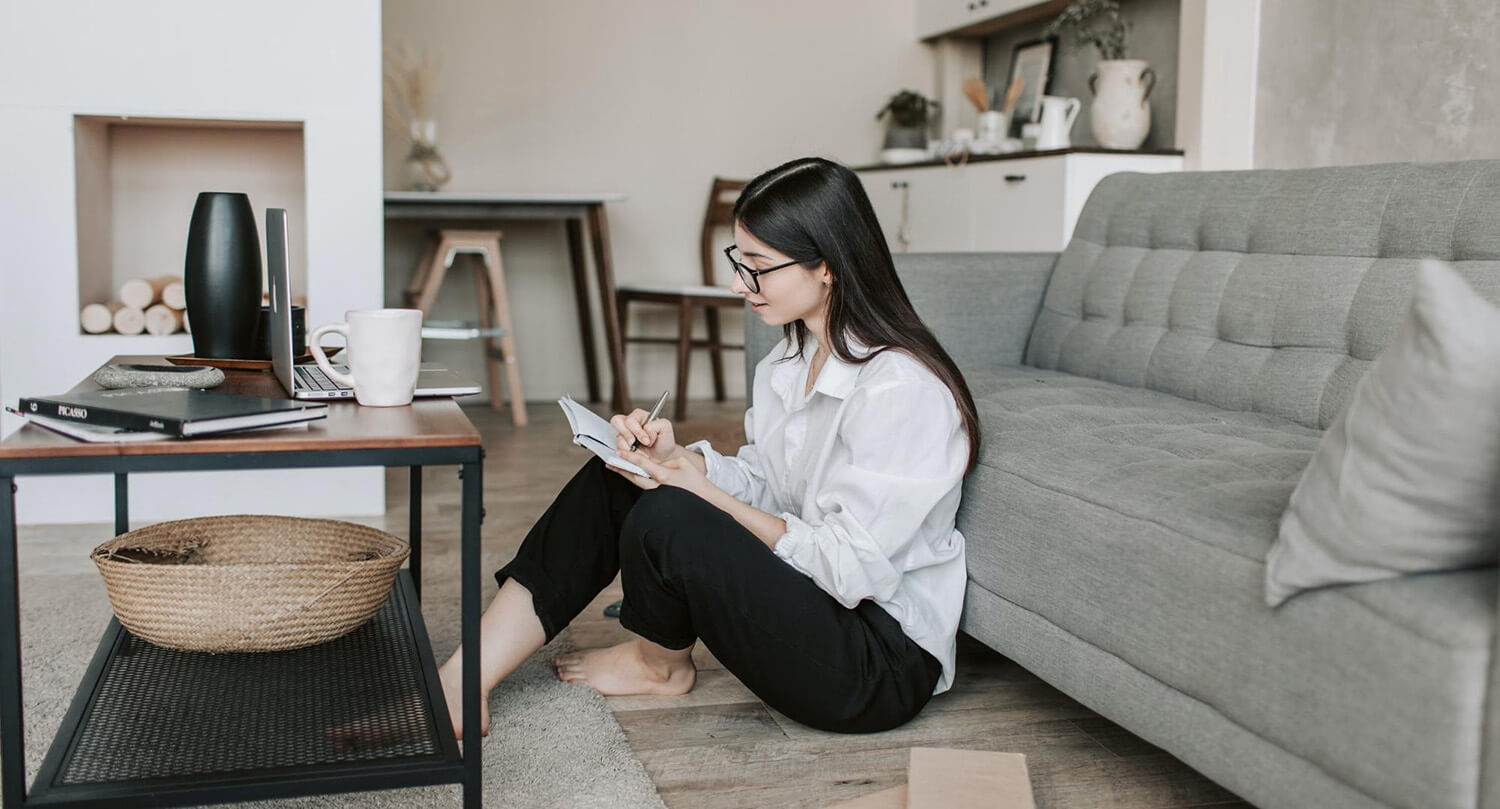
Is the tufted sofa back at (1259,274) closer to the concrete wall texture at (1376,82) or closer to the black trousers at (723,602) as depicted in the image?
the black trousers at (723,602)

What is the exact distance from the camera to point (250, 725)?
150cm

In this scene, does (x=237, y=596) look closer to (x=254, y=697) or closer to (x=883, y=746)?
(x=254, y=697)

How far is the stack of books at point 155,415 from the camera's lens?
4.31ft

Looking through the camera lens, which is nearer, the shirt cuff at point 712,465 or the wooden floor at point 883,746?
the wooden floor at point 883,746

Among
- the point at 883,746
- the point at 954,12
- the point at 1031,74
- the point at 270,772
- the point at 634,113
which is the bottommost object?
the point at 883,746

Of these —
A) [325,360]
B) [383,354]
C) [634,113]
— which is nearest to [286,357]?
[325,360]

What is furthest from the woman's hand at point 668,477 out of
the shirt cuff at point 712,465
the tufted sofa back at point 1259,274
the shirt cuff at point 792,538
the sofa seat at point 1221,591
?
the tufted sofa back at point 1259,274

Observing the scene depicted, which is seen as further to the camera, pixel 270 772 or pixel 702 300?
pixel 702 300

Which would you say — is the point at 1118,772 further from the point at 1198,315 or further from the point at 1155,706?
the point at 1198,315

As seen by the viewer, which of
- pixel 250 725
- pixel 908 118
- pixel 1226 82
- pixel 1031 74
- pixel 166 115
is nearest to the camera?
pixel 250 725

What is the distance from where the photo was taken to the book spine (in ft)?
4.31

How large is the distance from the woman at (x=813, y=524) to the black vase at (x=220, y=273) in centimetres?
67

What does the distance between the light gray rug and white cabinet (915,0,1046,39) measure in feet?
10.5

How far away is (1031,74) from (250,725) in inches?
167
